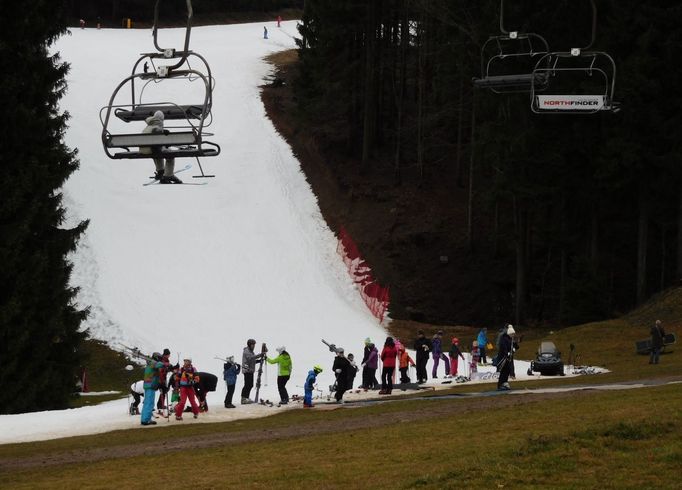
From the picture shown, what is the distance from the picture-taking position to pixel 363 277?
54.3 m

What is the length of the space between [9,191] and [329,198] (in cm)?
2968

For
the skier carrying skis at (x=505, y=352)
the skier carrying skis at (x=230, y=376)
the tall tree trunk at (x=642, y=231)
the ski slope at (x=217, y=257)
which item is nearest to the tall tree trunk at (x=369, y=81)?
the ski slope at (x=217, y=257)

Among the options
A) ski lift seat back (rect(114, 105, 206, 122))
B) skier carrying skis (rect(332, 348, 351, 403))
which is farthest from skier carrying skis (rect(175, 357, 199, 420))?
ski lift seat back (rect(114, 105, 206, 122))

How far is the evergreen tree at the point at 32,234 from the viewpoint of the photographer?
32.3 meters

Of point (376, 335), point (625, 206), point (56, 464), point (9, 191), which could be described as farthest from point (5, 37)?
point (625, 206)

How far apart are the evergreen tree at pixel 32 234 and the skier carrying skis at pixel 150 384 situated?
7381mm

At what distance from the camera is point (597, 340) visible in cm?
4256

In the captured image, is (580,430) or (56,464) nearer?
(580,430)

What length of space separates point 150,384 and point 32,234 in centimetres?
1166

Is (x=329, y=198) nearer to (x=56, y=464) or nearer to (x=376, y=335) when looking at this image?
(x=376, y=335)

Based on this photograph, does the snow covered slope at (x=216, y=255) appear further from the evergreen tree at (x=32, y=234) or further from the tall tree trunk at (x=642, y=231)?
the tall tree trunk at (x=642, y=231)

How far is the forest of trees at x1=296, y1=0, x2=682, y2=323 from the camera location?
149 ft

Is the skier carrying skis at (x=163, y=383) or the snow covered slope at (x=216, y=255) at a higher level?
the snow covered slope at (x=216, y=255)

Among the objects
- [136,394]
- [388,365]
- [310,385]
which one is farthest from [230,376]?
[388,365]
